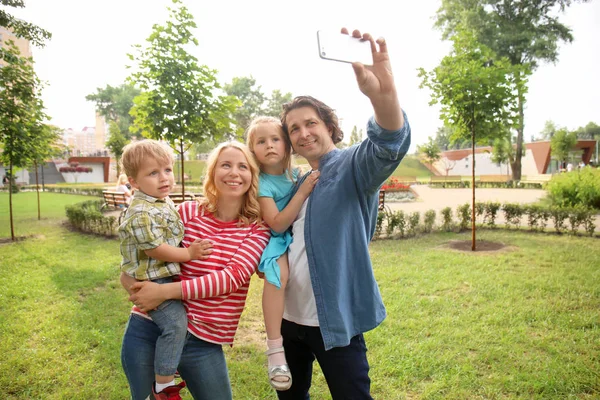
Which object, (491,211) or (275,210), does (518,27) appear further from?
(275,210)

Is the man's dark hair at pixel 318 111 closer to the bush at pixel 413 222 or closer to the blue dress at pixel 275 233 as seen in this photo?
the blue dress at pixel 275 233

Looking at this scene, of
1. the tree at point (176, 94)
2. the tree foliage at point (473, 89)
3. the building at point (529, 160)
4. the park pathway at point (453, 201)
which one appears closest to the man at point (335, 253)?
the tree at point (176, 94)

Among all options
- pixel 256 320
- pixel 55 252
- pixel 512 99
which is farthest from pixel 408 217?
pixel 55 252

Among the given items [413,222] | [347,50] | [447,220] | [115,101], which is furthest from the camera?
[115,101]

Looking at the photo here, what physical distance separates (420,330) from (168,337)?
348 centimetres

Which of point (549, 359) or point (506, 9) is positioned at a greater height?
point (506, 9)

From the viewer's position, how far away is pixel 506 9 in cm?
2895

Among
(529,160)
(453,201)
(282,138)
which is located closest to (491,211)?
(453,201)

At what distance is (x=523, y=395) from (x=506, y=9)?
3317 centimetres

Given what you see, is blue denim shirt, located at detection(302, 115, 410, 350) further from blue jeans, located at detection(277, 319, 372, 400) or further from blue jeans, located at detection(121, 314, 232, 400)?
blue jeans, located at detection(121, 314, 232, 400)

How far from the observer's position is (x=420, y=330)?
14.5 ft

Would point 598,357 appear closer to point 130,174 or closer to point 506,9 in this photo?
point 130,174

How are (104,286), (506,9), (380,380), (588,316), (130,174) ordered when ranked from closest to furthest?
(130,174) → (380,380) → (588,316) → (104,286) → (506,9)

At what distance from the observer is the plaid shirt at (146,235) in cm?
168
